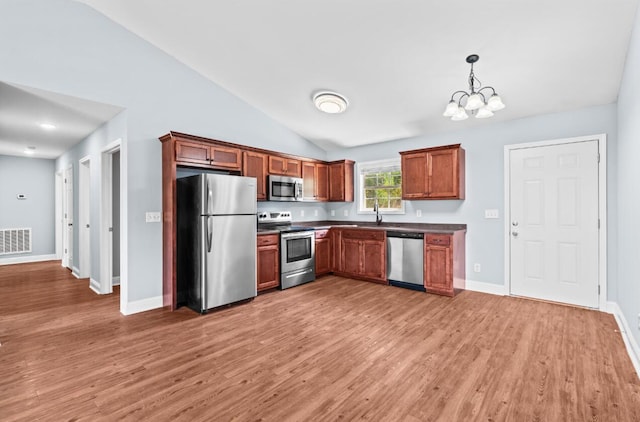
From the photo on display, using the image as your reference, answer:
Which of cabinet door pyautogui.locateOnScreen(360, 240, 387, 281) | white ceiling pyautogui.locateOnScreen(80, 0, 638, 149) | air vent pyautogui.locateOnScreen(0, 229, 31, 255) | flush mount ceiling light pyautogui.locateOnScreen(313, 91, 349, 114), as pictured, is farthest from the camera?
air vent pyautogui.locateOnScreen(0, 229, 31, 255)

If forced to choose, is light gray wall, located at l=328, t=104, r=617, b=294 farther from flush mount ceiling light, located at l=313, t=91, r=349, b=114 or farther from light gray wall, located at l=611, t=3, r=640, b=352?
flush mount ceiling light, located at l=313, t=91, r=349, b=114

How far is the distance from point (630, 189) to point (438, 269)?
2222 mm

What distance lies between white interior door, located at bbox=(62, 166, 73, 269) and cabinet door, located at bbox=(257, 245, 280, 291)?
435cm

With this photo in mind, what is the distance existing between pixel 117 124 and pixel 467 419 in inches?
187

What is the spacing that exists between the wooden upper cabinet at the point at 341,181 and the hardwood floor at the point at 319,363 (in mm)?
2487

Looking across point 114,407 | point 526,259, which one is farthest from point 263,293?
point 526,259

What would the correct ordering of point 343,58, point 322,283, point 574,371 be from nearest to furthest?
point 574,371 < point 343,58 < point 322,283

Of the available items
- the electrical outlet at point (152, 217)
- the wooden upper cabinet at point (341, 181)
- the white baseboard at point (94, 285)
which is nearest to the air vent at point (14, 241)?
the white baseboard at point (94, 285)

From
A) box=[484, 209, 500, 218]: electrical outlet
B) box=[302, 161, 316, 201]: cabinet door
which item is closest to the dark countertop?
box=[484, 209, 500, 218]: electrical outlet

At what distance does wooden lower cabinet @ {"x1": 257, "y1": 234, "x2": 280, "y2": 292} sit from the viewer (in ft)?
14.5

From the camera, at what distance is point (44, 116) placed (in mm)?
4012

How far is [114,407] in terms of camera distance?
1938mm

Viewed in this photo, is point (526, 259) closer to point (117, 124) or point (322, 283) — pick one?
point (322, 283)

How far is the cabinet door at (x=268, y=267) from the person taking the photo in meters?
4.41
